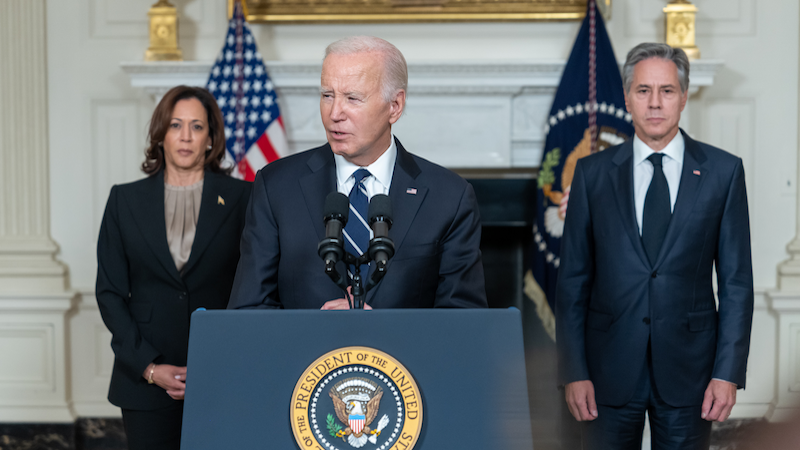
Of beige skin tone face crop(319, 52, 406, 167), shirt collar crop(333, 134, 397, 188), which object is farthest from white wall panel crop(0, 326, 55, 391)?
beige skin tone face crop(319, 52, 406, 167)

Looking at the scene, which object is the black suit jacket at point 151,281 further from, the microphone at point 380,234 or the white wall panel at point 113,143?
the white wall panel at point 113,143

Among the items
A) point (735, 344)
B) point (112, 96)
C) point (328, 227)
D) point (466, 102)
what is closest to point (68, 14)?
point (112, 96)

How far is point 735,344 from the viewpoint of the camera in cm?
225

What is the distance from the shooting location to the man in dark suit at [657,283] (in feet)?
7.52

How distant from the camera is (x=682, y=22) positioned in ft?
12.9

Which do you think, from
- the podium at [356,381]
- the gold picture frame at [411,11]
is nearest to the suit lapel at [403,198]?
the podium at [356,381]

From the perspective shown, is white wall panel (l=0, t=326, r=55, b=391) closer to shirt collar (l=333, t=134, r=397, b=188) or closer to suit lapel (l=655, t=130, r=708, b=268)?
shirt collar (l=333, t=134, r=397, b=188)

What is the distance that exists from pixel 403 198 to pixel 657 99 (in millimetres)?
1034

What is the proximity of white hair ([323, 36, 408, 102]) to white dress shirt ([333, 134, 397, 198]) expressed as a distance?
169mm

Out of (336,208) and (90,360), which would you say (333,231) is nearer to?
(336,208)

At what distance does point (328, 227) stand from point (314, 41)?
3000 millimetres

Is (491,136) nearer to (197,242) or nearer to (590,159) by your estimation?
(590,159)

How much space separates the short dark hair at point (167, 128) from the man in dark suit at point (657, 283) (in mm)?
1308

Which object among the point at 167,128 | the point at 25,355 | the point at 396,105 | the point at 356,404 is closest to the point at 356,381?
the point at 356,404
